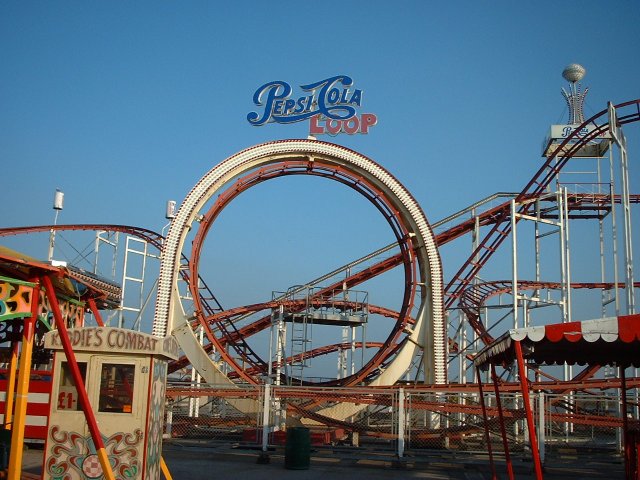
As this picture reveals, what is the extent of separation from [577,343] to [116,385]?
6.09m

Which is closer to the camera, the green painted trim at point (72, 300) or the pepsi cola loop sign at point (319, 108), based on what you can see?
the green painted trim at point (72, 300)

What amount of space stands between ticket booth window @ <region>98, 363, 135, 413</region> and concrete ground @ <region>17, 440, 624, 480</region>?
4228 millimetres

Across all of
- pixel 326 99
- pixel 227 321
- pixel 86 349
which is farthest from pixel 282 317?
pixel 86 349

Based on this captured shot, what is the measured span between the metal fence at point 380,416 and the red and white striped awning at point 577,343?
432cm

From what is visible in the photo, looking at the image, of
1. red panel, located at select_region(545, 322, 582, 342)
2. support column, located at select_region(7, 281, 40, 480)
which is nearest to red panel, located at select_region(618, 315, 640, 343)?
red panel, located at select_region(545, 322, 582, 342)

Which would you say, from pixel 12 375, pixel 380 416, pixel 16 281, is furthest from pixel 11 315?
pixel 380 416

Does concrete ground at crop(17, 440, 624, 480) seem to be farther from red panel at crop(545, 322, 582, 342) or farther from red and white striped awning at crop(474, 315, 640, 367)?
red panel at crop(545, 322, 582, 342)

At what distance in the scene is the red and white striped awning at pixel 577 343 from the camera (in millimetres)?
8203

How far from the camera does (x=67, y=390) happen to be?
8938mm

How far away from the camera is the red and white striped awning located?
8.20 metres

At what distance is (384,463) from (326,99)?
41.4 ft

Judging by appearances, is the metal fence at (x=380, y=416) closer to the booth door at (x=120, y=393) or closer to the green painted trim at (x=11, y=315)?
the booth door at (x=120, y=393)

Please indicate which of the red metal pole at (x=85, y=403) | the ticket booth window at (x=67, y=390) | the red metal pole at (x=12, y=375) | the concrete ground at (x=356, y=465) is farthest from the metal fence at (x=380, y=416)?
the red metal pole at (x=85, y=403)

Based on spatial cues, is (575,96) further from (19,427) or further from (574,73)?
(19,427)
